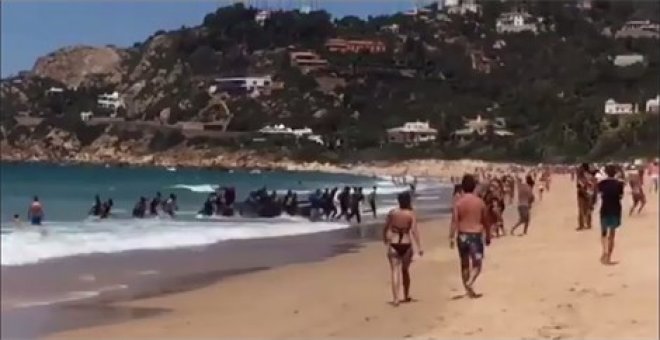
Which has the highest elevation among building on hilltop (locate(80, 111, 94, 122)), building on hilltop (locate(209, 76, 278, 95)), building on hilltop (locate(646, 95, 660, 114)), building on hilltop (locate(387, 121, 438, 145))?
building on hilltop (locate(209, 76, 278, 95))

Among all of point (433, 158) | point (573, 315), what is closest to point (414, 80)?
point (433, 158)

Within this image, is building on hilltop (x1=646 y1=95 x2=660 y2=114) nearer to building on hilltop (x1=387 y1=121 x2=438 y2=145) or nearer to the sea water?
building on hilltop (x1=387 y1=121 x2=438 y2=145)

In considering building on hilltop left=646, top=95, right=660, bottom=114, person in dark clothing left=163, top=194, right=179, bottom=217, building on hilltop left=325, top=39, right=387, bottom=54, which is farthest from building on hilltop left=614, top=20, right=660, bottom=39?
person in dark clothing left=163, top=194, right=179, bottom=217

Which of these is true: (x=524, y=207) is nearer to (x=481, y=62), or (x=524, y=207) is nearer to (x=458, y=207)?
(x=481, y=62)

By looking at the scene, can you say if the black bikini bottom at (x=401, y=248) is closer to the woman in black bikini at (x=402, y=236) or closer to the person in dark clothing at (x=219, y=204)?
the woman in black bikini at (x=402, y=236)

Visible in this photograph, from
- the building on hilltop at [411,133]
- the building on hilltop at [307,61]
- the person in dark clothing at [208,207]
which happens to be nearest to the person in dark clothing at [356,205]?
the person in dark clothing at [208,207]

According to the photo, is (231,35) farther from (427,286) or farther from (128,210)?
(427,286)
